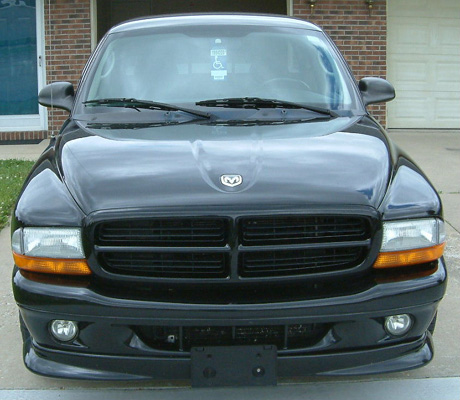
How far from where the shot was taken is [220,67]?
4605mm

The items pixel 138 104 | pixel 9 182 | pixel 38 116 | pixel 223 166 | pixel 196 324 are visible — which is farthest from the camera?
pixel 38 116

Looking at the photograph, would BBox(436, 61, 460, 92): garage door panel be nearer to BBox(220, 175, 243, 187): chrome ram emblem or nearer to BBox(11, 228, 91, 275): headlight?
BBox(220, 175, 243, 187): chrome ram emblem

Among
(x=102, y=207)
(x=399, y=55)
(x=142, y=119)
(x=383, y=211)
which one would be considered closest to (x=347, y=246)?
(x=383, y=211)

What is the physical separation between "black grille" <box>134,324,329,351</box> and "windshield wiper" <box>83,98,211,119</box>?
1409 millimetres

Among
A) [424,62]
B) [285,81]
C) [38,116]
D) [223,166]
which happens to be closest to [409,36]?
[424,62]

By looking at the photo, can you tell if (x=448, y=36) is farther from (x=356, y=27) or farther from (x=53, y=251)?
(x=53, y=251)

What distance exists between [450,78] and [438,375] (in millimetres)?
9907

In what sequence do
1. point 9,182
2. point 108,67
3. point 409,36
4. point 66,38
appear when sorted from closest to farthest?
point 108,67, point 9,182, point 66,38, point 409,36

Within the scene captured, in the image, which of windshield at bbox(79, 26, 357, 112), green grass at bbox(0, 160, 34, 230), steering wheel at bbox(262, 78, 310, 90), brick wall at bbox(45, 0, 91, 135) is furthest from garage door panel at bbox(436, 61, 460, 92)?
steering wheel at bbox(262, 78, 310, 90)

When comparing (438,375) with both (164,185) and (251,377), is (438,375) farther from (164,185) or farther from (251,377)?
(164,185)

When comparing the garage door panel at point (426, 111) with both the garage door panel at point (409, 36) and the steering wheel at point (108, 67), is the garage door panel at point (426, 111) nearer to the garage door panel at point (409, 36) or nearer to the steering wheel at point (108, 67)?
the garage door panel at point (409, 36)

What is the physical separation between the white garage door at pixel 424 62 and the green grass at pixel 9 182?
20.9 ft

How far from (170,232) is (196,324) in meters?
0.38

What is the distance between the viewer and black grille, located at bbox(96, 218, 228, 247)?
3.10m
